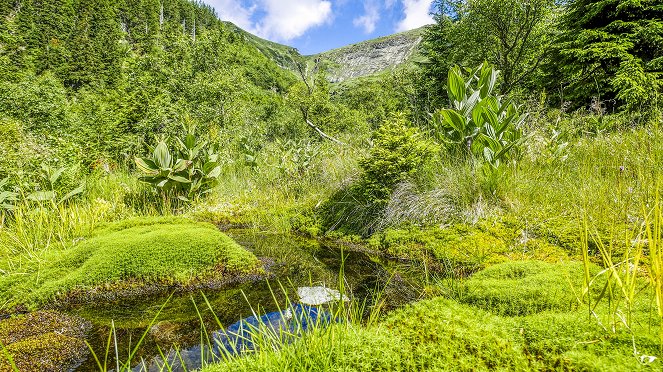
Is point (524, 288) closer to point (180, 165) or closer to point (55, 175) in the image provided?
point (180, 165)

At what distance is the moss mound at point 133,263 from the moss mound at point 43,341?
1.45ft

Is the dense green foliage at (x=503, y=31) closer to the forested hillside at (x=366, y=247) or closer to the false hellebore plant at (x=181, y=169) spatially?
the forested hillside at (x=366, y=247)

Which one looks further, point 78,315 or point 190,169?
point 190,169

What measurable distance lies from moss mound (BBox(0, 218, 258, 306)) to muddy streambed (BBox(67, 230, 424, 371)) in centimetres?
32

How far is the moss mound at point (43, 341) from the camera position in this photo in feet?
6.65

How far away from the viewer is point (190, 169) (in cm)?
648

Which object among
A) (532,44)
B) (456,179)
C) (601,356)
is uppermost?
(532,44)

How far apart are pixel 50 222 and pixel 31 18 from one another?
283ft

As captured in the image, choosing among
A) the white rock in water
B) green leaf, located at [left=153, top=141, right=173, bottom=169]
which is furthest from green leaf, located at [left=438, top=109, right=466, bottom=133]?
green leaf, located at [left=153, top=141, right=173, bottom=169]

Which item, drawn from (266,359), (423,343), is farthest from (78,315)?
(423,343)

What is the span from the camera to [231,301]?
300 cm

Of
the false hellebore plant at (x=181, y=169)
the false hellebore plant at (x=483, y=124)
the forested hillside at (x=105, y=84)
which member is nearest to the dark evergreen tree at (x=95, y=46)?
the forested hillside at (x=105, y=84)

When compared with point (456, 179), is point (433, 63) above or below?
above

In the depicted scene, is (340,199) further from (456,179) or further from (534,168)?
(534,168)
